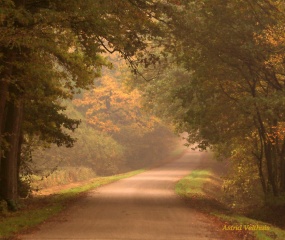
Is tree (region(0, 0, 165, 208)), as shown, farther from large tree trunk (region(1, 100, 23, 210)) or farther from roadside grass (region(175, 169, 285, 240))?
roadside grass (region(175, 169, 285, 240))

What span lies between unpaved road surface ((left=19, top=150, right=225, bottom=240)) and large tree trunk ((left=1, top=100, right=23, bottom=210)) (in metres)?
2.19

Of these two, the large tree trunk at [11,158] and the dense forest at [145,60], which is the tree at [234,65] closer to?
the dense forest at [145,60]

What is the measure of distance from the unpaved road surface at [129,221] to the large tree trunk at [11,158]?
2187 millimetres

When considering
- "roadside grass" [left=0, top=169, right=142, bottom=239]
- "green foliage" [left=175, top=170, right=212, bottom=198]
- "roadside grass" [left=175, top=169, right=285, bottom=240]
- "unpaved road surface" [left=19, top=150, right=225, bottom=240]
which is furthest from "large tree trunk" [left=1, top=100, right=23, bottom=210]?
"green foliage" [left=175, top=170, right=212, bottom=198]

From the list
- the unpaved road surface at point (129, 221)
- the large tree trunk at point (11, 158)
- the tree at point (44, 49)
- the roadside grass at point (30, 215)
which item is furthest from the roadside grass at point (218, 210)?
the large tree trunk at point (11, 158)

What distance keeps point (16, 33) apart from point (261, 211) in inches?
571

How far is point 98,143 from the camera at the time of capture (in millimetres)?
55750

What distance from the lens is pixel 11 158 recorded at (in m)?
19.0

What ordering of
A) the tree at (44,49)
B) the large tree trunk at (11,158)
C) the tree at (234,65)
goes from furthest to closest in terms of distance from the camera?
the tree at (234,65) → the large tree trunk at (11,158) → the tree at (44,49)

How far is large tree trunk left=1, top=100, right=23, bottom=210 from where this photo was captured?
742 inches

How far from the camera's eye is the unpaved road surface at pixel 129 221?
13.3 metres

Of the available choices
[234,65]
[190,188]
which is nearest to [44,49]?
[234,65]

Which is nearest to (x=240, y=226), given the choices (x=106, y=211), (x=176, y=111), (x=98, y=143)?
(x=106, y=211)

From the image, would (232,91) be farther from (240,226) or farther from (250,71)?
(240,226)
